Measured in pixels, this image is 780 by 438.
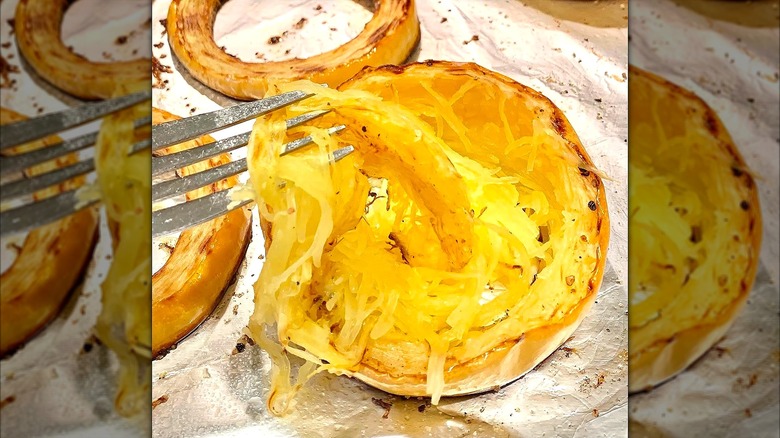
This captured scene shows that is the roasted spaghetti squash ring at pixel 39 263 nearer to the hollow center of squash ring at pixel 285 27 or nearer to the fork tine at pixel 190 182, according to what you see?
the fork tine at pixel 190 182

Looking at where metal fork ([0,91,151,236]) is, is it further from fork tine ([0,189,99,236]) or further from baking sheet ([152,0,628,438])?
baking sheet ([152,0,628,438])

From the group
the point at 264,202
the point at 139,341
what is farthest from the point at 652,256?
the point at 264,202

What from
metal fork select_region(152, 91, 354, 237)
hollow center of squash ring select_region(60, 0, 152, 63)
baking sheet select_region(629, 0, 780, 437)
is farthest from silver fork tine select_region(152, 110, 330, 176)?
baking sheet select_region(629, 0, 780, 437)

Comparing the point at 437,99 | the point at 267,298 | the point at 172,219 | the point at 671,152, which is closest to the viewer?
the point at 671,152

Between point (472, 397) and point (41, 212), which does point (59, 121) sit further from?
point (472, 397)

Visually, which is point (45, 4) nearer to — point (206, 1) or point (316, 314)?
point (316, 314)

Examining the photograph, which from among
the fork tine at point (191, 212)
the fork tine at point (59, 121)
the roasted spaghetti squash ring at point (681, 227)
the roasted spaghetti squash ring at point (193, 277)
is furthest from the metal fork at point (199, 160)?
the roasted spaghetti squash ring at point (681, 227)
